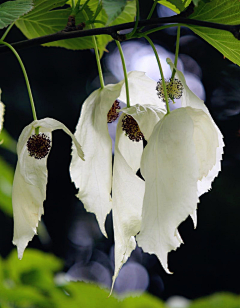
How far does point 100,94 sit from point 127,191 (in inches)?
2.9

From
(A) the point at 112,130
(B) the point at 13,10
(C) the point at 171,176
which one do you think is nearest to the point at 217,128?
(C) the point at 171,176

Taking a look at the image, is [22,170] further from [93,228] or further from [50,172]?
[93,228]

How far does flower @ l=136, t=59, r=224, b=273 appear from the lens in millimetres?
229

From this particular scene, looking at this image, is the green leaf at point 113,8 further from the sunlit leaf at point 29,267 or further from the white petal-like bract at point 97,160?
the sunlit leaf at point 29,267

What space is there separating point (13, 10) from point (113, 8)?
0.10 m

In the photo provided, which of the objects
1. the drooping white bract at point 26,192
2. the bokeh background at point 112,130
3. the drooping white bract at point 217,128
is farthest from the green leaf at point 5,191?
the bokeh background at point 112,130

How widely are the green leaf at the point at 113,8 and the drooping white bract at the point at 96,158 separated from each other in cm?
8

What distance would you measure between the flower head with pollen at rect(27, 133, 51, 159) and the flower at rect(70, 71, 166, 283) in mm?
21

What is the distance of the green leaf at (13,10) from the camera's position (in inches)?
10.8

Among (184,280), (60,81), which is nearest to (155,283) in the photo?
(184,280)

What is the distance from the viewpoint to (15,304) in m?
0.31

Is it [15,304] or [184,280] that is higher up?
[15,304]

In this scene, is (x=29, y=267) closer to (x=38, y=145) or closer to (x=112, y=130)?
(x=38, y=145)

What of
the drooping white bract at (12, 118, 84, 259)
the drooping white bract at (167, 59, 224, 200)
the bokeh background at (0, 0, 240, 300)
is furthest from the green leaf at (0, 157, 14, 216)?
the bokeh background at (0, 0, 240, 300)
